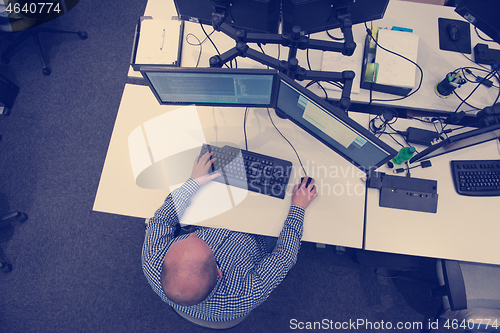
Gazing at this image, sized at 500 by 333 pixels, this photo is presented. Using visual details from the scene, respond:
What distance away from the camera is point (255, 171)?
133 centimetres

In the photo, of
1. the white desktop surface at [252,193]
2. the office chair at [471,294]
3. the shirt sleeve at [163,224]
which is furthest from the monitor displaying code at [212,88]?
the office chair at [471,294]

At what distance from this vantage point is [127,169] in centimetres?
138

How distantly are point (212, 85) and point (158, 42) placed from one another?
21.9 inches

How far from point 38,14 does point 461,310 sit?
3334mm

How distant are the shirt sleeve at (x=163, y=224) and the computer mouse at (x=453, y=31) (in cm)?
161

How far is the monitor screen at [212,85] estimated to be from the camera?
40.1 inches

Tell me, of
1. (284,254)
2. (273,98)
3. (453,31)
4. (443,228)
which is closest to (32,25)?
(273,98)

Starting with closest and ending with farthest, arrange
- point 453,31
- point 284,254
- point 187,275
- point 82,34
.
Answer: point 187,275 < point 284,254 < point 453,31 < point 82,34

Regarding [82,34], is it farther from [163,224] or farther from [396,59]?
[396,59]

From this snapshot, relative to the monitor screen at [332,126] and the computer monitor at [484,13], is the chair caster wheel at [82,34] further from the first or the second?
the computer monitor at [484,13]

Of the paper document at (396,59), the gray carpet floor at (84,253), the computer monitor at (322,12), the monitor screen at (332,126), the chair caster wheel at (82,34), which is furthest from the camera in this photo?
the chair caster wheel at (82,34)

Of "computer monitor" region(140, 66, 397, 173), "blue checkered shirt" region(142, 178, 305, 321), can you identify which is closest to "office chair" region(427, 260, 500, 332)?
"computer monitor" region(140, 66, 397, 173)

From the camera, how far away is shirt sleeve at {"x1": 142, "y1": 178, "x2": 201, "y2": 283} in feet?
3.92

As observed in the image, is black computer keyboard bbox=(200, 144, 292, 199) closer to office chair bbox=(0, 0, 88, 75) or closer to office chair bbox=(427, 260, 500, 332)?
office chair bbox=(427, 260, 500, 332)
